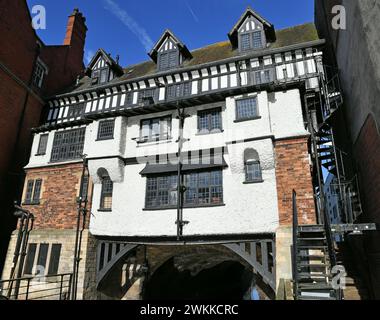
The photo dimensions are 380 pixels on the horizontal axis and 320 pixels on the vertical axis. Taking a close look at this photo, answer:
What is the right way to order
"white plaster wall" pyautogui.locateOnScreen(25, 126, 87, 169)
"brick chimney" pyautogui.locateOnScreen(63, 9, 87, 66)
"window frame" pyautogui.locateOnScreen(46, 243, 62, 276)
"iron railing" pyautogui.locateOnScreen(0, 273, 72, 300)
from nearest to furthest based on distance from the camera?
"iron railing" pyautogui.locateOnScreen(0, 273, 72, 300) → "window frame" pyautogui.locateOnScreen(46, 243, 62, 276) → "white plaster wall" pyautogui.locateOnScreen(25, 126, 87, 169) → "brick chimney" pyautogui.locateOnScreen(63, 9, 87, 66)

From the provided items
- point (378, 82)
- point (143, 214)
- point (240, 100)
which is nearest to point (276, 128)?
point (240, 100)

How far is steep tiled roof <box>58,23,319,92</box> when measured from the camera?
13.5m

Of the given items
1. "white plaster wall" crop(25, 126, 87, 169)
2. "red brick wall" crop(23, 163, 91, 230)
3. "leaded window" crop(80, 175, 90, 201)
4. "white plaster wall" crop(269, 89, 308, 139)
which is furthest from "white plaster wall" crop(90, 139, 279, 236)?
"white plaster wall" crop(25, 126, 87, 169)

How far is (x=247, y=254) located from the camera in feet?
30.7

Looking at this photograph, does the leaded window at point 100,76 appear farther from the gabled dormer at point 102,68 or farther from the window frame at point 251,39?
the window frame at point 251,39

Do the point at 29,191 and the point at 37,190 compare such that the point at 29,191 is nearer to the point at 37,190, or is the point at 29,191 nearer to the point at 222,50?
the point at 37,190

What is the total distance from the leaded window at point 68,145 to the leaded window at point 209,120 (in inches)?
238

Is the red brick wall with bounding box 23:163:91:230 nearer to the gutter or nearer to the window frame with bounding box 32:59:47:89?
the gutter

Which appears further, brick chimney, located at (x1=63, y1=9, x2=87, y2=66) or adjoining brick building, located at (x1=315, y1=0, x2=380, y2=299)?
brick chimney, located at (x1=63, y1=9, x2=87, y2=66)

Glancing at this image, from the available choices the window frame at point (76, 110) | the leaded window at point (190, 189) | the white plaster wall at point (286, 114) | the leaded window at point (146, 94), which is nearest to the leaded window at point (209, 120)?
the leaded window at point (190, 189)

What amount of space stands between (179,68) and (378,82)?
942 cm

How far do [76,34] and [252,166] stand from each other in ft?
57.9

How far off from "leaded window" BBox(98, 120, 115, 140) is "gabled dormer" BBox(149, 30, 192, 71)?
173 inches
